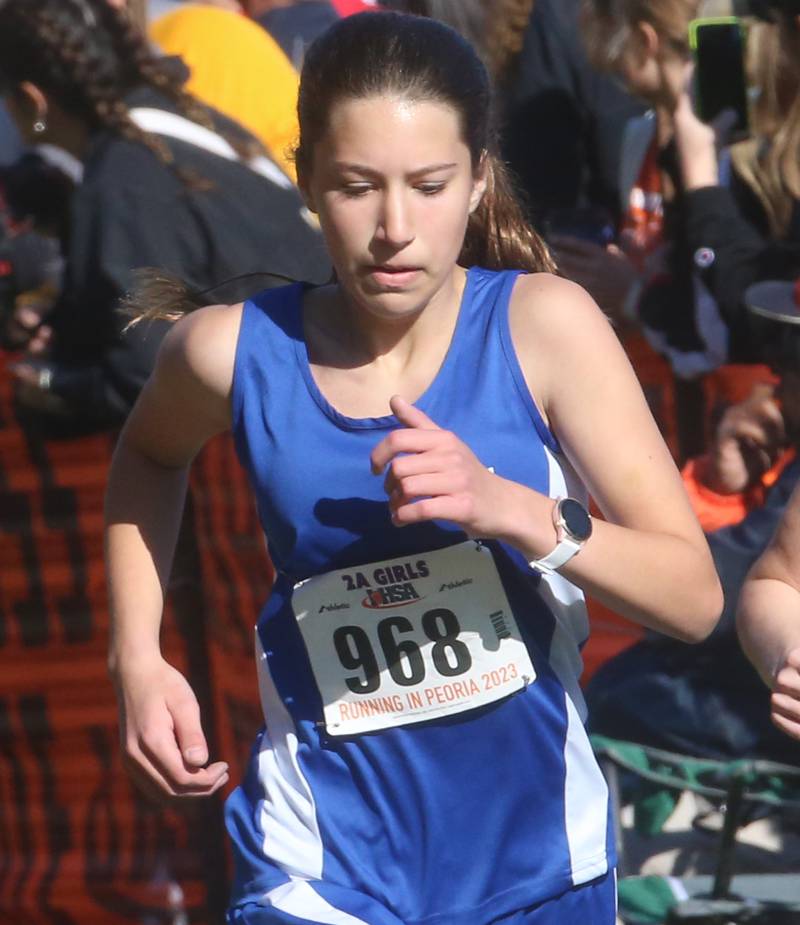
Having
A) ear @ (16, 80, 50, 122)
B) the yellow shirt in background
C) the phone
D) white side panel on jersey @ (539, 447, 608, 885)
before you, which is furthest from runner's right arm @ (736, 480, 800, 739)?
ear @ (16, 80, 50, 122)

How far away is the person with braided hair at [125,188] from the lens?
4207mm

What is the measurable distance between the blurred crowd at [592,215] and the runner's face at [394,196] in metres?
1.06

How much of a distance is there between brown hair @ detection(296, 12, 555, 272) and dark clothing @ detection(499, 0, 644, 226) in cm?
163

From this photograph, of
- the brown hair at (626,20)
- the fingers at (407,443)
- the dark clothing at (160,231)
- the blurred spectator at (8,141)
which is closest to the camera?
the fingers at (407,443)

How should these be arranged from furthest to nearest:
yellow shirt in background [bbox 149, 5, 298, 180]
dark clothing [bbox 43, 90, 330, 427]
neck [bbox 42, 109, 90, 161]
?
yellow shirt in background [bbox 149, 5, 298, 180] < neck [bbox 42, 109, 90, 161] < dark clothing [bbox 43, 90, 330, 427]

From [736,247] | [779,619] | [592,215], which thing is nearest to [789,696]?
[779,619]

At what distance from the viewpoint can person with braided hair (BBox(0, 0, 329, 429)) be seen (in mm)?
4207

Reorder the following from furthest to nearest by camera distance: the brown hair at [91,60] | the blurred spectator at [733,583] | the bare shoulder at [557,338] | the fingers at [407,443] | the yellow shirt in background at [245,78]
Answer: the yellow shirt in background at [245,78]
the brown hair at [91,60]
the blurred spectator at [733,583]
the bare shoulder at [557,338]
the fingers at [407,443]

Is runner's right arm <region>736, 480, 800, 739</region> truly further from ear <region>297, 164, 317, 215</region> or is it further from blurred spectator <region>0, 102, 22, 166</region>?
blurred spectator <region>0, 102, 22, 166</region>

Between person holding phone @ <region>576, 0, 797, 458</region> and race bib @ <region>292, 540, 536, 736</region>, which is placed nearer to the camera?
race bib @ <region>292, 540, 536, 736</region>

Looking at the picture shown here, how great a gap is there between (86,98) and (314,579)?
2.07 metres

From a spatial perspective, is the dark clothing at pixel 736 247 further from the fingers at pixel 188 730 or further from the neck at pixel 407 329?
the fingers at pixel 188 730

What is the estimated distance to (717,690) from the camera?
159 inches

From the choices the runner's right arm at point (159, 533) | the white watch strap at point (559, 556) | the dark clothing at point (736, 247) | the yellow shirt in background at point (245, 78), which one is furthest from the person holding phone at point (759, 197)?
the white watch strap at point (559, 556)
